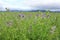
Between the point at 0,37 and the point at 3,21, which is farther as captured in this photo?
the point at 3,21

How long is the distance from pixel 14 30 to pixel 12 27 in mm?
213

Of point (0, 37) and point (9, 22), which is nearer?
point (0, 37)

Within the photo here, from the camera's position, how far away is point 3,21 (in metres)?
3.80

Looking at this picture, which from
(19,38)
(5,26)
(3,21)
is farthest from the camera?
(3,21)

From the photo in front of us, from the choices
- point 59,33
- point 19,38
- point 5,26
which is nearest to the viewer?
point 19,38

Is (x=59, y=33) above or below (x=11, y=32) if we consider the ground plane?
below

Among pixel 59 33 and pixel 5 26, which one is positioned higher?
pixel 5 26

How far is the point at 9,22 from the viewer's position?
3801 mm

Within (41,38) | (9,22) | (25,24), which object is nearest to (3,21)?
(9,22)

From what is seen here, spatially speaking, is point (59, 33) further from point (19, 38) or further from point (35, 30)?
point (19, 38)

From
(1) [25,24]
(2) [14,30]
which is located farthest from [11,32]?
(1) [25,24]

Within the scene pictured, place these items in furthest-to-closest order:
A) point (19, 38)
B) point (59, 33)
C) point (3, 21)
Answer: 1. point (59, 33)
2. point (3, 21)
3. point (19, 38)

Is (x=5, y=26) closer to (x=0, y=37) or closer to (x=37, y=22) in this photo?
(x=0, y=37)

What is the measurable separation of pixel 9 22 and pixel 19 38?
1.91ft
